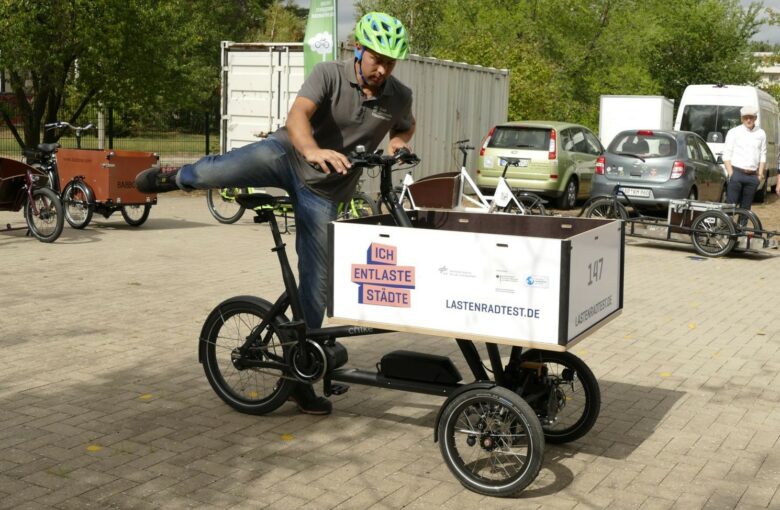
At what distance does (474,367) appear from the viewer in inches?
195

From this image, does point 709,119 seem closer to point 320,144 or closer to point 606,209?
point 606,209

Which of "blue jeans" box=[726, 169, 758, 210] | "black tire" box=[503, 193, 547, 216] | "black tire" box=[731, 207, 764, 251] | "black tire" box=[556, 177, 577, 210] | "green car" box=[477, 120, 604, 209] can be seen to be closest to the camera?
"black tire" box=[731, 207, 764, 251]

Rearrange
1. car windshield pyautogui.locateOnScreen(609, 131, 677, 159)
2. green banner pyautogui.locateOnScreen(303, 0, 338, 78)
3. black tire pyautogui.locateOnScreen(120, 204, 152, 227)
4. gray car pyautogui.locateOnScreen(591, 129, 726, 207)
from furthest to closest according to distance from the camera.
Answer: car windshield pyautogui.locateOnScreen(609, 131, 677, 159), gray car pyautogui.locateOnScreen(591, 129, 726, 207), green banner pyautogui.locateOnScreen(303, 0, 338, 78), black tire pyautogui.locateOnScreen(120, 204, 152, 227)

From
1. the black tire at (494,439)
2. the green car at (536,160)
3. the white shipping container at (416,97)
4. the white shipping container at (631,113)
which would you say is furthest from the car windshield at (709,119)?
the black tire at (494,439)

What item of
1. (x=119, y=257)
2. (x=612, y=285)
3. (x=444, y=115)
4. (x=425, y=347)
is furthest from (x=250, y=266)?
(x=444, y=115)

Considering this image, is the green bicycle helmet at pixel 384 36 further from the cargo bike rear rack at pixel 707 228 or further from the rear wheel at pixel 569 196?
the rear wheel at pixel 569 196

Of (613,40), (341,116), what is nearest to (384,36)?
(341,116)

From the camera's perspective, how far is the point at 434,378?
16.2ft

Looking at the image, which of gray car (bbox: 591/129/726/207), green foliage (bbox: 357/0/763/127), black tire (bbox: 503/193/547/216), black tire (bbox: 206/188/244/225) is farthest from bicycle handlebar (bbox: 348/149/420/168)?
green foliage (bbox: 357/0/763/127)

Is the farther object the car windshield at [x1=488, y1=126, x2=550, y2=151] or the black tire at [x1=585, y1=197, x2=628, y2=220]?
the car windshield at [x1=488, y1=126, x2=550, y2=151]

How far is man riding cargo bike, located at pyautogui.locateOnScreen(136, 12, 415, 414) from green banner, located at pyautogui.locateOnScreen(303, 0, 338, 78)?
9.68 m

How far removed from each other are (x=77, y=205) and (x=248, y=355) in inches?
347

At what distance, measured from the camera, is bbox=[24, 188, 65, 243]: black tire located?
12422 millimetres

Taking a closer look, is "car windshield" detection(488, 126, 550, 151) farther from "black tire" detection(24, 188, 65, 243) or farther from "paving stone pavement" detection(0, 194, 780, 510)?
"paving stone pavement" detection(0, 194, 780, 510)
